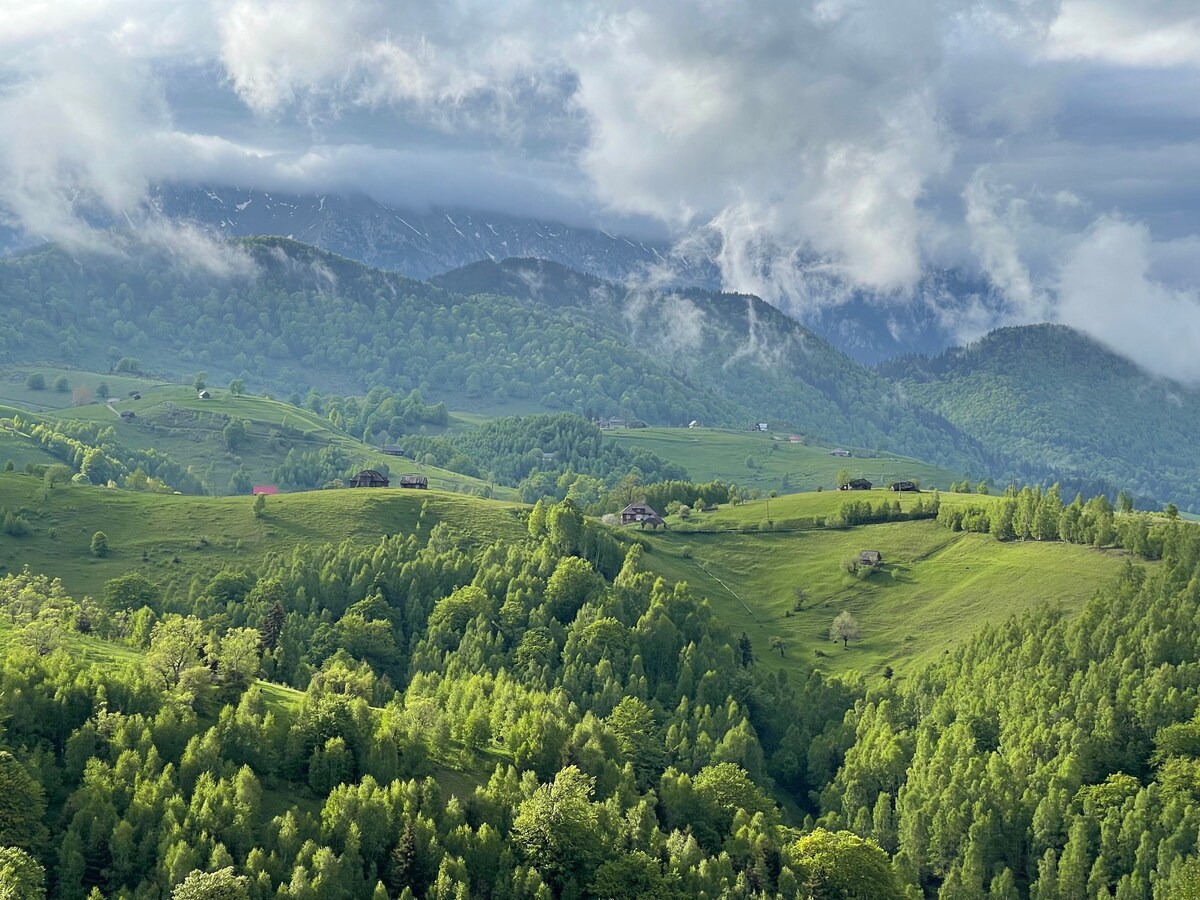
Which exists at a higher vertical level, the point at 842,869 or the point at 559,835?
the point at 559,835

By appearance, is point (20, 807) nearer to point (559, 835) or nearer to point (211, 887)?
point (211, 887)

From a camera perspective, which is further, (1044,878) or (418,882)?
(1044,878)

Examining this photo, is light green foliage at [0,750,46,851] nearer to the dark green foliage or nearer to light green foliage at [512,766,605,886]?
the dark green foliage

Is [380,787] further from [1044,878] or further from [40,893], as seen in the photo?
[1044,878]

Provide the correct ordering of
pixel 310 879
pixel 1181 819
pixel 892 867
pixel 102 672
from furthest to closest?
pixel 1181 819 → pixel 892 867 → pixel 102 672 → pixel 310 879

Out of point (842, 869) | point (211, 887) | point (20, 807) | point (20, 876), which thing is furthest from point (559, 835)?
point (20, 876)

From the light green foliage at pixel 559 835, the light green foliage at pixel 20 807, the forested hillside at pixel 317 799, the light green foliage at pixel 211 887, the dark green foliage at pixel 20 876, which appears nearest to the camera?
the dark green foliage at pixel 20 876

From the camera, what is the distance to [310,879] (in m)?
142

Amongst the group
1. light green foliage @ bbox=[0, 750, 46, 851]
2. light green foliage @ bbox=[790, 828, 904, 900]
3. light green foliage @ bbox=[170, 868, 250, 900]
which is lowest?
light green foliage @ bbox=[790, 828, 904, 900]

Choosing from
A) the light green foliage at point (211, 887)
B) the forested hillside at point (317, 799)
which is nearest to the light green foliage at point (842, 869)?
the forested hillside at point (317, 799)

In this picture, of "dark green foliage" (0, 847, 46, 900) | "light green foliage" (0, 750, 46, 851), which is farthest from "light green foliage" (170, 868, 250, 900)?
"light green foliage" (0, 750, 46, 851)

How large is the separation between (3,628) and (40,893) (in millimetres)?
61441

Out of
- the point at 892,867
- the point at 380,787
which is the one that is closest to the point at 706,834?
the point at 892,867

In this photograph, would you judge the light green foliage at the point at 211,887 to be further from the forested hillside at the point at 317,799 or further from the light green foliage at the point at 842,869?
the light green foliage at the point at 842,869
